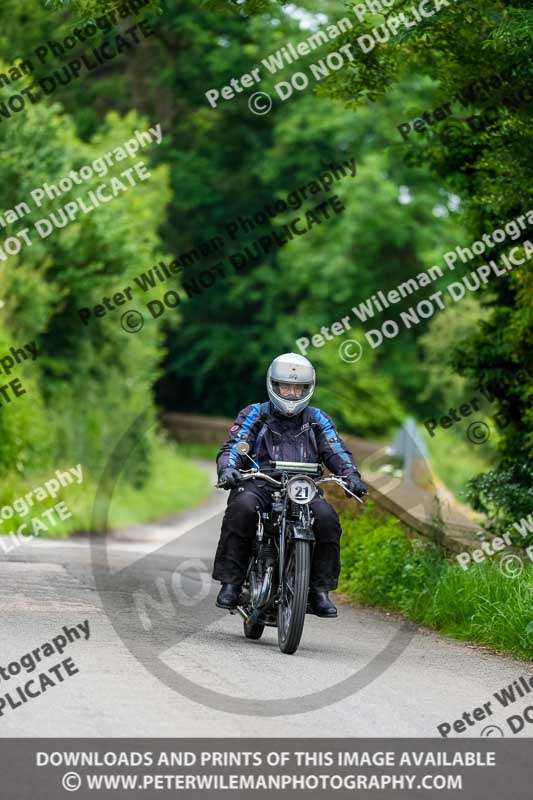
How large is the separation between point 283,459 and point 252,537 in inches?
23.7

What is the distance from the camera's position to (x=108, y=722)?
293 inches

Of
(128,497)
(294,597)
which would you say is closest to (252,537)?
(294,597)

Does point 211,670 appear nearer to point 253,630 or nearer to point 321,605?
point 321,605

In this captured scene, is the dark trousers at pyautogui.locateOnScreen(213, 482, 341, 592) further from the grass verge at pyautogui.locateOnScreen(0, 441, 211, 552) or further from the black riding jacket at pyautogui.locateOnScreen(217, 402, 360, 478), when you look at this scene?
the grass verge at pyautogui.locateOnScreen(0, 441, 211, 552)

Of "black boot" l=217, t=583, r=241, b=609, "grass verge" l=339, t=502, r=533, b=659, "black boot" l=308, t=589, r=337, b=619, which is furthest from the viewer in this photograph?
"grass verge" l=339, t=502, r=533, b=659

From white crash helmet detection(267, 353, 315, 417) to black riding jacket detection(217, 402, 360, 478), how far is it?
0.57ft

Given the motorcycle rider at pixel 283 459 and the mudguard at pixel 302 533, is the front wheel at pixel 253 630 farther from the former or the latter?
the mudguard at pixel 302 533

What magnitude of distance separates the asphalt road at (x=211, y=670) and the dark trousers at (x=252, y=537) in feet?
1.68

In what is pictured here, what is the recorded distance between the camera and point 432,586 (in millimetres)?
12547

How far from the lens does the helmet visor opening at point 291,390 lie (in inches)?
412

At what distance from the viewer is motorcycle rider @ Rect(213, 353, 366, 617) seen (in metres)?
10.3

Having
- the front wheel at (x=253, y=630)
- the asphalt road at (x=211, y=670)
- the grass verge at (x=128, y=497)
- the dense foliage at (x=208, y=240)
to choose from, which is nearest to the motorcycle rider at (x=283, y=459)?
the front wheel at (x=253, y=630)

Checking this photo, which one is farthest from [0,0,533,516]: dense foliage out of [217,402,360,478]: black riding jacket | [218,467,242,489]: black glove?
[218,467,242,489]: black glove
